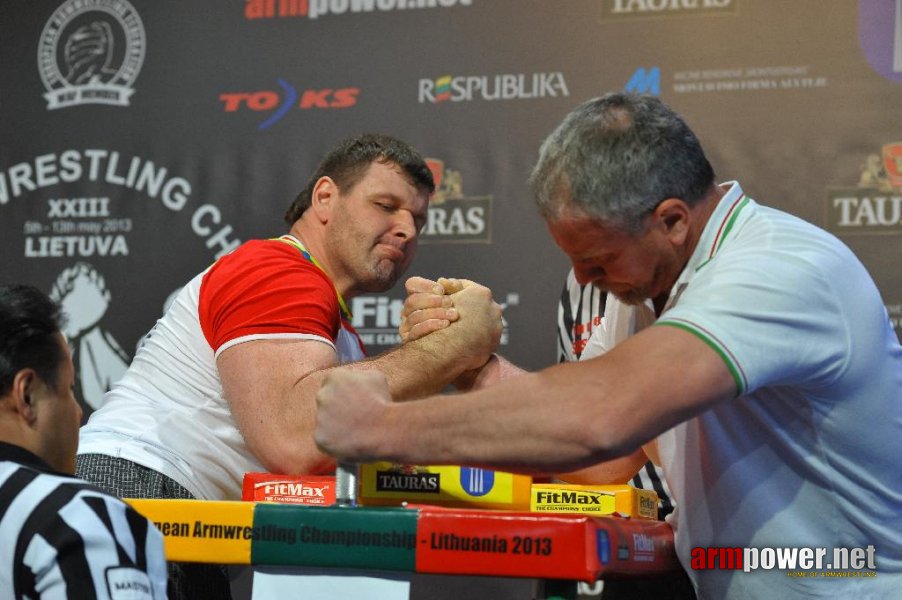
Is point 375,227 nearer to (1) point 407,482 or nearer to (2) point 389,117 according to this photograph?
(2) point 389,117

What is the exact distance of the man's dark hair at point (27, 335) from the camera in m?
1.39

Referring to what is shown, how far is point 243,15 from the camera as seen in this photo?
11.7 feet

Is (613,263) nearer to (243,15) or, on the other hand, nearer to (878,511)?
(878,511)

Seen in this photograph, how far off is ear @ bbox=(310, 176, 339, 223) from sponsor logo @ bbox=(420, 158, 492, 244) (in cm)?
71

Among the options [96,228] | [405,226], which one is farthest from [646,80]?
[96,228]

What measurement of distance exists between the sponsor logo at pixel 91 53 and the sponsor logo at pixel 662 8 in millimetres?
1549

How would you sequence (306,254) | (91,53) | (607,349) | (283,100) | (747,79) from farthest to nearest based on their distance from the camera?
(91,53), (283,100), (747,79), (306,254), (607,349)

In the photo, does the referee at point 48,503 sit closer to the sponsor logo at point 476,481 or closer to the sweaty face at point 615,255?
the sponsor logo at point 476,481

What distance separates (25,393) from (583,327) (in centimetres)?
152

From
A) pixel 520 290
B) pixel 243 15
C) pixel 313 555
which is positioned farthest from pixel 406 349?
pixel 243 15

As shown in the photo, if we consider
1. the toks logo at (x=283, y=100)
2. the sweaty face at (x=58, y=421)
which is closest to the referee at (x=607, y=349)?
the sweaty face at (x=58, y=421)

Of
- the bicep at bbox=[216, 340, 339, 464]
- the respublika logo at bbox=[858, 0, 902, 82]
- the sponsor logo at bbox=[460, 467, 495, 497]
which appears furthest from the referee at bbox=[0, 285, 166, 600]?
the respublika logo at bbox=[858, 0, 902, 82]

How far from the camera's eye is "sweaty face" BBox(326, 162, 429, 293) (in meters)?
2.53

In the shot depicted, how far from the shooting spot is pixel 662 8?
126 inches
